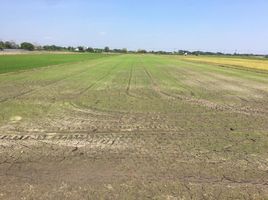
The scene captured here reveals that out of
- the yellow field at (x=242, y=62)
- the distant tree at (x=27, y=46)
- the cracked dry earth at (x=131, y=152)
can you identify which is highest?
the cracked dry earth at (x=131, y=152)

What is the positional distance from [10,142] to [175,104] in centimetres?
793

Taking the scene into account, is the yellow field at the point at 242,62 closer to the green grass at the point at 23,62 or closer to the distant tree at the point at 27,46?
the green grass at the point at 23,62

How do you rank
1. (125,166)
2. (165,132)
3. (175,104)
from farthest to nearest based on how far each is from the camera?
(175,104) < (165,132) < (125,166)

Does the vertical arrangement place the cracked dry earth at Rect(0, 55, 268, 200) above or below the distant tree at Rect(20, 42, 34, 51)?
above

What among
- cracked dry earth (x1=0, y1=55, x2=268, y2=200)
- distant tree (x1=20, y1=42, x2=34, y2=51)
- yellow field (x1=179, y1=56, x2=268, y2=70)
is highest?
cracked dry earth (x1=0, y1=55, x2=268, y2=200)

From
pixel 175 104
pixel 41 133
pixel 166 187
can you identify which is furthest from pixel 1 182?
pixel 175 104

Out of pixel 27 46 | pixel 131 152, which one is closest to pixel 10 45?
pixel 27 46

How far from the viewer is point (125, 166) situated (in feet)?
21.9

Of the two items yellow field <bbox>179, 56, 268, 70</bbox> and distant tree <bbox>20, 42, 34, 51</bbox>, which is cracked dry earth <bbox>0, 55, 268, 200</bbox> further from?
distant tree <bbox>20, 42, 34, 51</bbox>

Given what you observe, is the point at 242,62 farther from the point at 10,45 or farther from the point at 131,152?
the point at 10,45

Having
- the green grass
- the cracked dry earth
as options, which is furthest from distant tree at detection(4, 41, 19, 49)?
the cracked dry earth

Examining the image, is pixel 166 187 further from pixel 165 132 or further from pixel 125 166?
pixel 165 132

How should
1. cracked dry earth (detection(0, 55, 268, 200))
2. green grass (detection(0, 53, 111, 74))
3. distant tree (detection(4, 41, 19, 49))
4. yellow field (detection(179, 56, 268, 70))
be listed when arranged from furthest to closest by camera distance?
distant tree (detection(4, 41, 19, 49))
yellow field (detection(179, 56, 268, 70))
green grass (detection(0, 53, 111, 74))
cracked dry earth (detection(0, 55, 268, 200))

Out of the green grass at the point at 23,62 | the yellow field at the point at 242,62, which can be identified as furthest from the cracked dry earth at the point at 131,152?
the yellow field at the point at 242,62
